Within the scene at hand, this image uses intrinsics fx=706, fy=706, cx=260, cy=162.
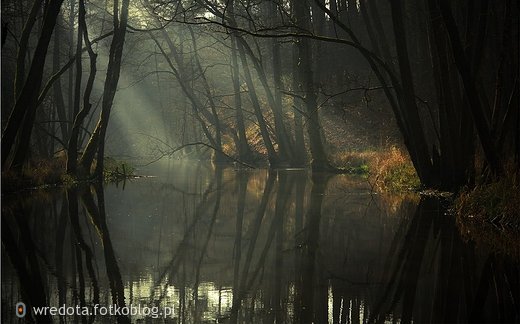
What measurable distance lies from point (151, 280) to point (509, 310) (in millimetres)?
3619

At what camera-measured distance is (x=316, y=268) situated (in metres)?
8.27

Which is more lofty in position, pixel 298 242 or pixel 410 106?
pixel 410 106

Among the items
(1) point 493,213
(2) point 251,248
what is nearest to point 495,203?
(1) point 493,213

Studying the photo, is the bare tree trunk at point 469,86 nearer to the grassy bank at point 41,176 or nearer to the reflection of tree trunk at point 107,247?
the reflection of tree trunk at point 107,247

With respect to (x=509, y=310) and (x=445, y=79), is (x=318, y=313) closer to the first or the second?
(x=509, y=310)

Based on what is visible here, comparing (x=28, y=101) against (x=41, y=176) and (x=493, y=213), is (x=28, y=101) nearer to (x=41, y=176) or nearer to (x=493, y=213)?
(x=41, y=176)

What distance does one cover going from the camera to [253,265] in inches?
333

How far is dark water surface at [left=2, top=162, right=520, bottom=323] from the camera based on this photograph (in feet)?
20.4

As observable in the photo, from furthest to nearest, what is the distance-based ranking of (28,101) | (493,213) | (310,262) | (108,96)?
(108,96), (28,101), (493,213), (310,262)

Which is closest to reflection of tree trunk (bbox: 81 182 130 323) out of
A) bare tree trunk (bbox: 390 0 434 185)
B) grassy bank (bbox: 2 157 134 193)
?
grassy bank (bbox: 2 157 134 193)

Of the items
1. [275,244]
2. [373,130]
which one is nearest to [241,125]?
[373,130]

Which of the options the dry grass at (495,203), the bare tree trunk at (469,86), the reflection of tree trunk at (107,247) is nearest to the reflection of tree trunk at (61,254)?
the reflection of tree trunk at (107,247)

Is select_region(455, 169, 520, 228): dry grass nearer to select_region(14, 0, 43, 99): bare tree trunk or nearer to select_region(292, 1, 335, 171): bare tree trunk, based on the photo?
select_region(14, 0, 43, 99): bare tree trunk

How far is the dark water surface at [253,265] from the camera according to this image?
621 centimetres
